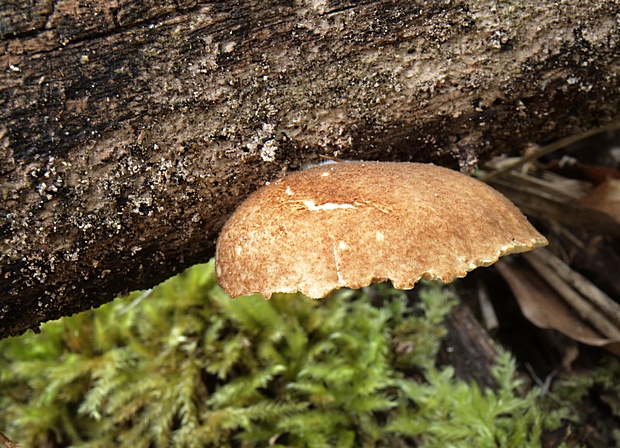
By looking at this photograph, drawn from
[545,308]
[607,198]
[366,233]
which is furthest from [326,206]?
[607,198]

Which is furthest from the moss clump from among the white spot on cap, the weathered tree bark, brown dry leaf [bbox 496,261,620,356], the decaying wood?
the white spot on cap

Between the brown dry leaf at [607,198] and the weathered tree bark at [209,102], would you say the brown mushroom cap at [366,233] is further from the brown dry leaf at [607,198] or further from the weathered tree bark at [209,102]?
the brown dry leaf at [607,198]

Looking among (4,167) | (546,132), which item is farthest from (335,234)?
(546,132)

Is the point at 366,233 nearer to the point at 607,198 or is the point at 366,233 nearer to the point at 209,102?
the point at 209,102

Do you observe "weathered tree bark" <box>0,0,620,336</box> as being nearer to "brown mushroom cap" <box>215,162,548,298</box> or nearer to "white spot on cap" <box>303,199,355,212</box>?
"brown mushroom cap" <box>215,162,548,298</box>

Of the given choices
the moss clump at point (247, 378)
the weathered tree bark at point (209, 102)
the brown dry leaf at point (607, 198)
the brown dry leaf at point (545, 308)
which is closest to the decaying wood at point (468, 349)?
the moss clump at point (247, 378)

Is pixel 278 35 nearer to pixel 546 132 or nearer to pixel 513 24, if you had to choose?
pixel 513 24
